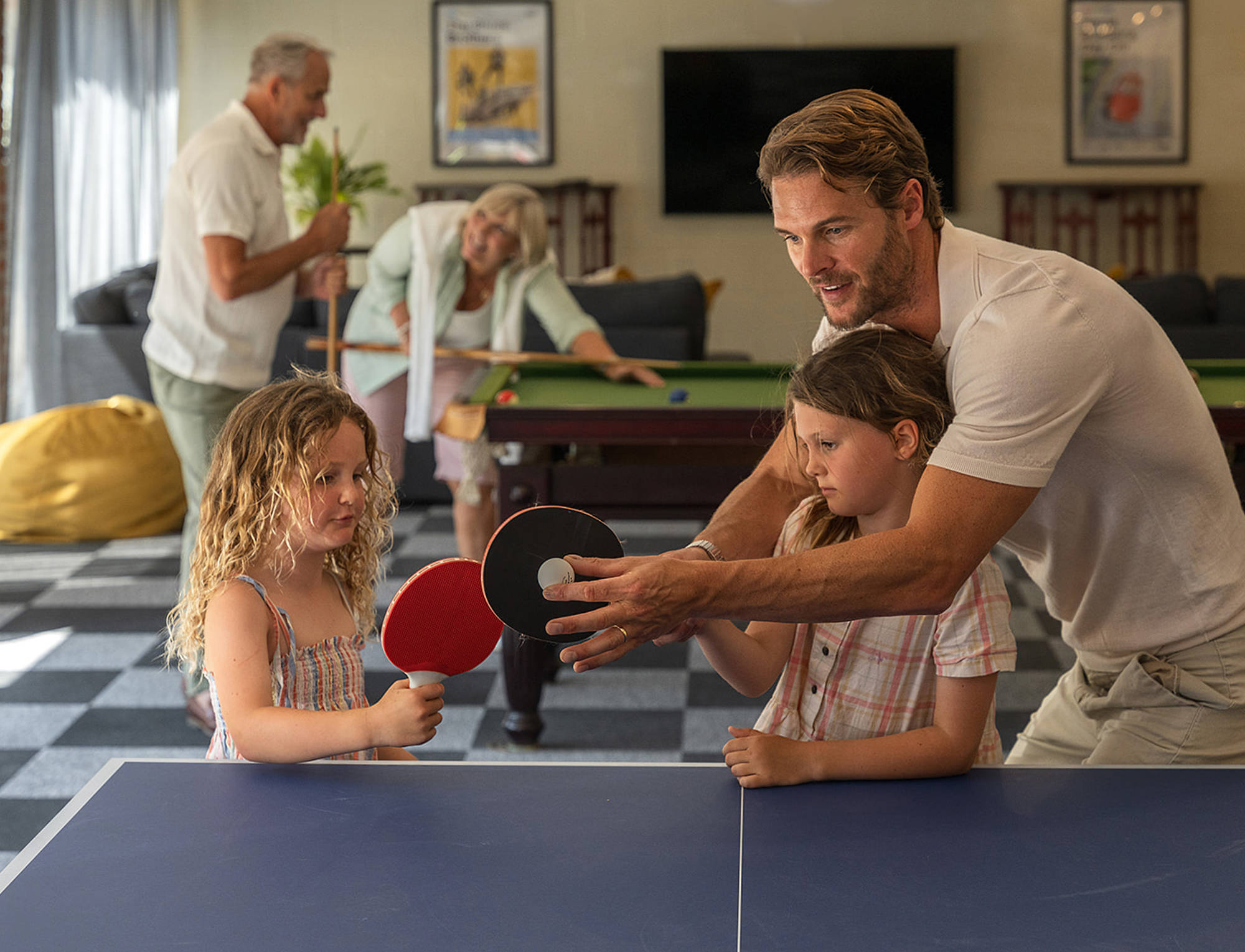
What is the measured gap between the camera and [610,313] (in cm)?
495

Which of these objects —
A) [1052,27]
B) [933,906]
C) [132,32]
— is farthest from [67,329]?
[1052,27]

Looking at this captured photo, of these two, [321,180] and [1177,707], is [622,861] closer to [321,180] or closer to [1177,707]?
[1177,707]

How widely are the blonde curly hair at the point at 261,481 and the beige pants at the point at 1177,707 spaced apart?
935 mm

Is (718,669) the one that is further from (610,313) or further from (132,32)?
(132,32)

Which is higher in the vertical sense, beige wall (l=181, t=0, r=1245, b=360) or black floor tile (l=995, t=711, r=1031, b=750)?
beige wall (l=181, t=0, r=1245, b=360)

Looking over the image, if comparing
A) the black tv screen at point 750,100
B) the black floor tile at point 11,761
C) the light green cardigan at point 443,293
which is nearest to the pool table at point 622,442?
the light green cardigan at point 443,293

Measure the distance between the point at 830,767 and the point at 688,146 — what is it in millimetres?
7724

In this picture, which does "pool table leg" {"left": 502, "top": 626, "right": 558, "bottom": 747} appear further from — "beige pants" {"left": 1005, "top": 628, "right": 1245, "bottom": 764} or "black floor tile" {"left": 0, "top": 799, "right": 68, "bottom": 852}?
"beige pants" {"left": 1005, "top": 628, "right": 1245, "bottom": 764}

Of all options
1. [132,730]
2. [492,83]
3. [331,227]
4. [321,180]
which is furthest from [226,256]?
[492,83]

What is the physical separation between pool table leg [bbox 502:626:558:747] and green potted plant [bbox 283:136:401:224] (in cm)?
539

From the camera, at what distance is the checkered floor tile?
2.97 meters

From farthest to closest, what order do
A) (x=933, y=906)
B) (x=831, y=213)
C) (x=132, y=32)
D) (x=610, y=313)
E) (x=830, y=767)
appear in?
(x=132, y=32), (x=610, y=313), (x=831, y=213), (x=830, y=767), (x=933, y=906)

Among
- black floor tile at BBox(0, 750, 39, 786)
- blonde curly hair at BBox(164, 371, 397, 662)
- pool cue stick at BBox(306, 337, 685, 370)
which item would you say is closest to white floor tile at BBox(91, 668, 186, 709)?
black floor tile at BBox(0, 750, 39, 786)

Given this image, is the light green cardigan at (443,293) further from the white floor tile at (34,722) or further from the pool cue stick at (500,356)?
the white floor tile at (34,722)
